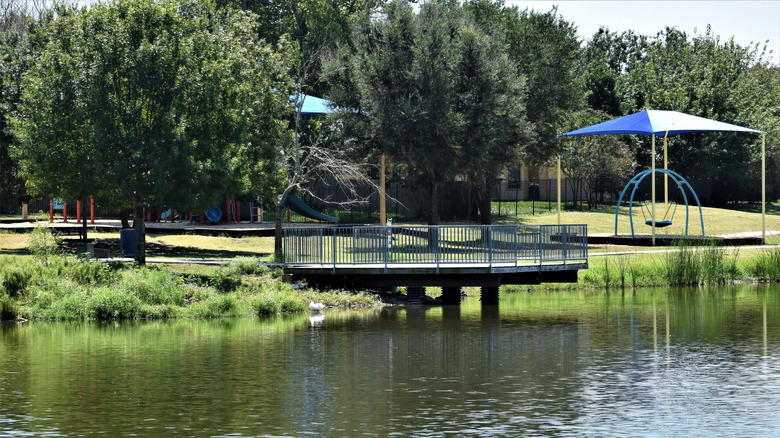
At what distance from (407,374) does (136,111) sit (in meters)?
18.1

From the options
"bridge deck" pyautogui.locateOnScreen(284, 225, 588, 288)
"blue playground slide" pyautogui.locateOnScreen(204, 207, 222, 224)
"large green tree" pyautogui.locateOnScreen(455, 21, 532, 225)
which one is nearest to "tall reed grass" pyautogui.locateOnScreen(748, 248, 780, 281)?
"bridge deck" pyautogui.locateOnScreen(284, 225, 588, 288)

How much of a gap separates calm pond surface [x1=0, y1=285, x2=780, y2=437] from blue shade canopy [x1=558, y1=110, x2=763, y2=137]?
17.0 m

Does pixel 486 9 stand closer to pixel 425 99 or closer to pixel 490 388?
pixel 425 99

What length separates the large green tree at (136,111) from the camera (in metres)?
35.8

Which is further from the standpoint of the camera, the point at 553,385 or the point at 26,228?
the point at 26,228

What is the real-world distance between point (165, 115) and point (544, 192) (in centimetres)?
5088

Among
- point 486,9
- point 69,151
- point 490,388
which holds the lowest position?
point 490,388

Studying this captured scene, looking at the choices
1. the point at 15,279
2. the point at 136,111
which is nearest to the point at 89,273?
the point at 15,279

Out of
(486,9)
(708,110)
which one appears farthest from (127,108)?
(708,110)

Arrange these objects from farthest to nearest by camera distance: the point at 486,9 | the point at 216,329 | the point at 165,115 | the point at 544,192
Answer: the point at 544,192
the point at 486,9
the point at 165,115
the point at 216,329

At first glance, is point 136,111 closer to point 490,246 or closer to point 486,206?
point 490,246

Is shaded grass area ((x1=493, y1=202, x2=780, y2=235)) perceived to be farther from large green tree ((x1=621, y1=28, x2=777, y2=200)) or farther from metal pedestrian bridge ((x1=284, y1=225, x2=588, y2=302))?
metal pedestrian bridge ((x1=284, y1=225, x2=588, y2=302))

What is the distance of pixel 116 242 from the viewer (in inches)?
1790

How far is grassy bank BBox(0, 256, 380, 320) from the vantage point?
31.5m
